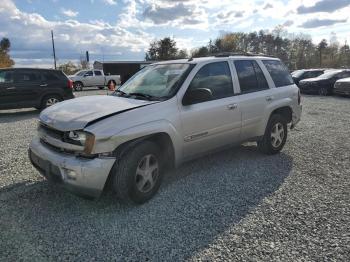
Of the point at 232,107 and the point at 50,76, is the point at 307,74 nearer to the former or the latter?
the point at 50,76

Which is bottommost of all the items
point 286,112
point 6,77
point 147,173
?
point 147,173

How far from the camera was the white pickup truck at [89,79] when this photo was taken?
26797mm

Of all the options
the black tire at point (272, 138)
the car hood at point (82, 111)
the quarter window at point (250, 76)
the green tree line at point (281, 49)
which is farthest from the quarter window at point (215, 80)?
the green tree line at point (281, 49)

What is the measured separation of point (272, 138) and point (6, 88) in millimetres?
9327

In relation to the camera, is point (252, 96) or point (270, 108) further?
point (270, 108)

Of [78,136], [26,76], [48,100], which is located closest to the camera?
[78,136]

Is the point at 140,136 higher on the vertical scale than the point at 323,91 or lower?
higher

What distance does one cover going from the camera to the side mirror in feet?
14.2

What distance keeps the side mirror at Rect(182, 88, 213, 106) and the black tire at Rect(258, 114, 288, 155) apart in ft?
6.46

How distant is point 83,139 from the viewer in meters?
3.61

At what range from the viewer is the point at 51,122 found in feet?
12.9

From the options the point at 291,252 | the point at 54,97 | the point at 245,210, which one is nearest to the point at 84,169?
the point at 245,210

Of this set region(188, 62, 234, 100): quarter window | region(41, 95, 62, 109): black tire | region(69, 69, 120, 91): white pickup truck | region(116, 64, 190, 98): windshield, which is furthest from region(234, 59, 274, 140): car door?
region(69, 69, 120, 91): white pickup truck

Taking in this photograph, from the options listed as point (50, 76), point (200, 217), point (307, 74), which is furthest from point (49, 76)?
point (307, 74)
